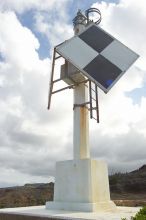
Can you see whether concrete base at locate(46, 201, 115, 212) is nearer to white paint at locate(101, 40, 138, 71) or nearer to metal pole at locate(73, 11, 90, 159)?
metal pole at locate(73, 11, 90, 159)

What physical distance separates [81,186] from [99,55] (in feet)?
14.2

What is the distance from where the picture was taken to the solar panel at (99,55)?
10258 millimetres

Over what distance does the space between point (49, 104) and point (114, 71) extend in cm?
304

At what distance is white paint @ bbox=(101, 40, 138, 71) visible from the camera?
35.4 ft

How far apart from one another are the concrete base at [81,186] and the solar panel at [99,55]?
2716 mm

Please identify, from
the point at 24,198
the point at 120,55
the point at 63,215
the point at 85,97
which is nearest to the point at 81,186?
the point at 63,215

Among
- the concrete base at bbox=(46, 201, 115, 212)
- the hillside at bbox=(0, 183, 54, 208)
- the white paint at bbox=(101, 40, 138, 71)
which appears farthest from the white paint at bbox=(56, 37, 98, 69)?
the hillside at bbox=(0, 183, 54, 208)

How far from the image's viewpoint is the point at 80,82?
38.8 ft

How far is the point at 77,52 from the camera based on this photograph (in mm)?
10969

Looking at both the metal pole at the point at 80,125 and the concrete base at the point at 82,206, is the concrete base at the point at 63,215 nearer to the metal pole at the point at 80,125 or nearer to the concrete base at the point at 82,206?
the concrete base at the point at 82,206

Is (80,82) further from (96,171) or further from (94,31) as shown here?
(96,171)

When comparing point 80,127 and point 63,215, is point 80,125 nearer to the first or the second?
point 80,127

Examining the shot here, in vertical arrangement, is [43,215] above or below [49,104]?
below

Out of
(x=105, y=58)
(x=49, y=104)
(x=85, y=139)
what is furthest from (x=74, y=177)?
(x=105, y=58)
